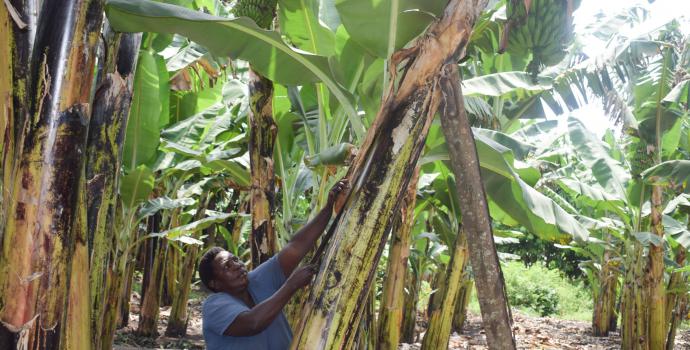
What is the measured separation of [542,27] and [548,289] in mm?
17630

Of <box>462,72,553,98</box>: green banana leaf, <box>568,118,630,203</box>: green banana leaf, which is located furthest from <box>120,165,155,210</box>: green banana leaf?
<box>568,118,630,203</box>: green banana leaf

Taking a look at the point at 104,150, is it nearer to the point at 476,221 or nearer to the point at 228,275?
the point at 228,275

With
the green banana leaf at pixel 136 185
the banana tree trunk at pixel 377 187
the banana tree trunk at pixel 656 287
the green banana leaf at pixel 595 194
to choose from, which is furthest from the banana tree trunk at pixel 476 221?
the banana tree trunk at pixel 656 287

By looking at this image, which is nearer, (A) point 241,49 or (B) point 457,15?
(B) point 457,15

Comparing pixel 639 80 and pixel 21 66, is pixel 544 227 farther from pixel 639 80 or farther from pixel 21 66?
pixel 639 80

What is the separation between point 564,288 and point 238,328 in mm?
19198

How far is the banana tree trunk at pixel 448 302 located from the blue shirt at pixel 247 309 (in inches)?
128

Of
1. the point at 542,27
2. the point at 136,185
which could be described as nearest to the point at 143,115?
the point at 136,185

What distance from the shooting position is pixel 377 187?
2037mm

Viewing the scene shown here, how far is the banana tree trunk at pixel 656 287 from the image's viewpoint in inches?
294

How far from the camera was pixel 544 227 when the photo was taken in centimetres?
438

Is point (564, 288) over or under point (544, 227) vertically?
under

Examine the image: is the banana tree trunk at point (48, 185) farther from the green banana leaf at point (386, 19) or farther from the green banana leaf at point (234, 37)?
the green banana leaf at point (386, 19)

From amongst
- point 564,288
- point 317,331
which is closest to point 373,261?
point 317,331
